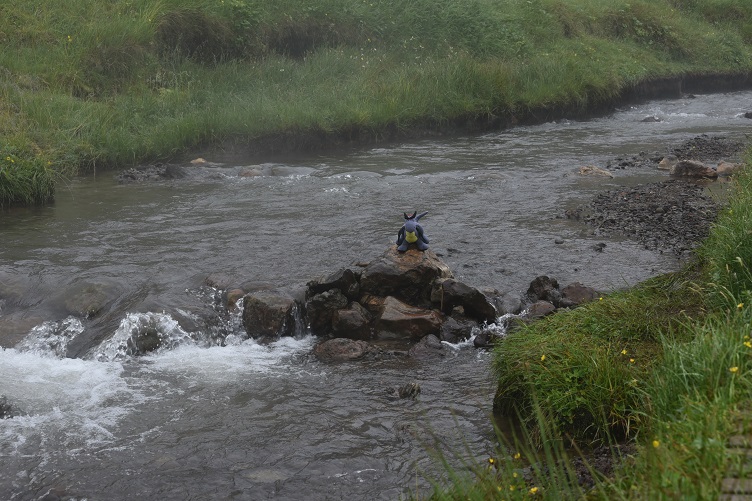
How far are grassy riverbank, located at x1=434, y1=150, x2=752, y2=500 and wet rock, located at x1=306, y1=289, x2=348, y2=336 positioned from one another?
2730mm

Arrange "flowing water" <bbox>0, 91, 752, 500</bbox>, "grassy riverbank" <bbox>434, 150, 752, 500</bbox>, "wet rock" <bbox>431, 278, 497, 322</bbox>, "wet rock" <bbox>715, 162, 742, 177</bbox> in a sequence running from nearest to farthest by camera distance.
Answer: "grassy riverbank" <bbox>434, 150, 752, 500</bbox>, "flowing water" <bbox>0, 91, 752, 500</bbox>, "wet rock" <bbox>431, 278, 497, 322</bbox>, "wet rock" <bbox>715, 162, 742, 177</bbox>

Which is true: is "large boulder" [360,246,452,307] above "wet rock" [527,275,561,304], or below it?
above

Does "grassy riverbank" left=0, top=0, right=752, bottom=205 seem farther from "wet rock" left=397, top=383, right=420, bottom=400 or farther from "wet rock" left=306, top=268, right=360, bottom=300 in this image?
"wet rock" left=397, top=383, right=420, bottom=400

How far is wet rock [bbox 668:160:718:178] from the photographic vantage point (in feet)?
53.4

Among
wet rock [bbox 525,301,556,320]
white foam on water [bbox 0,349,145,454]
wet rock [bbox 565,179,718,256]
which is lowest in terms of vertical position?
white foam on water [bbox 0,349,145,454]

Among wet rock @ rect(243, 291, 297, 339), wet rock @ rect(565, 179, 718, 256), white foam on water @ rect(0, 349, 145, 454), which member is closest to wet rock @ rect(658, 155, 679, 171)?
wet rock @ rect(565, 179, 718, 256)

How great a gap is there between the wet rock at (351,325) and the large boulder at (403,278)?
525 mm

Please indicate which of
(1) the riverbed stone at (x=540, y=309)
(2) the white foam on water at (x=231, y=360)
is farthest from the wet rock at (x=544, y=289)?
(2) the white foam on water at (x=231, y=360)

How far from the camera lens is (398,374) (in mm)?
8141

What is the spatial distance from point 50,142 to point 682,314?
12.8 meters

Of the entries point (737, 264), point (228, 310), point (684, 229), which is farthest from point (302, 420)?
point (684, 229)

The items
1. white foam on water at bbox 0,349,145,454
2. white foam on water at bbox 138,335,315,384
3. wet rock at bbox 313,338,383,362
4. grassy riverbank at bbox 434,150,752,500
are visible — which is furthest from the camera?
wet rock at bbox 313,338,383,362

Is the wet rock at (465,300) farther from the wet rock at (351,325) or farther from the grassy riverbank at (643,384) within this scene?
the grassy riverbank at (643,384)

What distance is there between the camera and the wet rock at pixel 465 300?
9367mm
